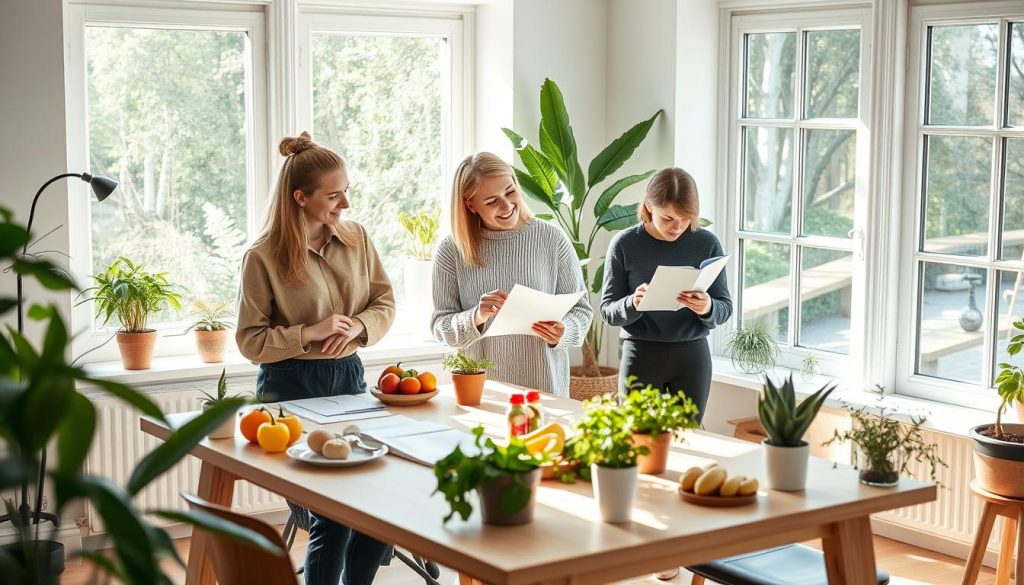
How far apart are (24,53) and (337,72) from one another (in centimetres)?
137

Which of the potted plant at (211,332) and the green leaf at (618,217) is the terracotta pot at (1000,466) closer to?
the green leaf at (618,217)

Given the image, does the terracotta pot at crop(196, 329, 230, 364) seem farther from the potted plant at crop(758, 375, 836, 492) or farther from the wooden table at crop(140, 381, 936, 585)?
the potted plant at crop(758, 375, 836, 492)

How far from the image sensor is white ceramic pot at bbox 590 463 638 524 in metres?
2.33

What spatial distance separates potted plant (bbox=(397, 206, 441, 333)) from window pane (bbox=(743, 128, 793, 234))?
1.39 meters

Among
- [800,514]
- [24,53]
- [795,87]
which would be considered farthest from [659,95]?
[800,514]

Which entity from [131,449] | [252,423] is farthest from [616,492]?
[131,449]

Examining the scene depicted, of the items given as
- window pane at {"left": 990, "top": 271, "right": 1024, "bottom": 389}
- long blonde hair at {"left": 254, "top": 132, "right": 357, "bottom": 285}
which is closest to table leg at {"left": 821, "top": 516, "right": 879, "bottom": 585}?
long blonde hair at {"left": 254, "top": 132, "right": 357, "bottom": 285}

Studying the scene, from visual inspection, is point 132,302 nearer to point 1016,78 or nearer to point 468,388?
point 468,388

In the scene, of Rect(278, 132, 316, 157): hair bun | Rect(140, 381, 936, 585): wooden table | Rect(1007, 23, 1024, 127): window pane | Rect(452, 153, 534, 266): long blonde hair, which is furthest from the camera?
Rect(1007, 23, 1024, 127): window pane

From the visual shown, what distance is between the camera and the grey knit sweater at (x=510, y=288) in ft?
12.5

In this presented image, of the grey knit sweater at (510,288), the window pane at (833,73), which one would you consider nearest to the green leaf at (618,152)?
the window pane at (833,73)

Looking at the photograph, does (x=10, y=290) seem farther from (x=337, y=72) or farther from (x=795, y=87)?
(x=795, y=87)

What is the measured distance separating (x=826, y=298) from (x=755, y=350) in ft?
1.20

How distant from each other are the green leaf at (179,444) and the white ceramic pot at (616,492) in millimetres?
1103
